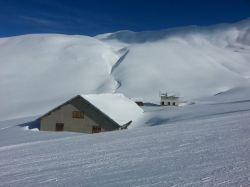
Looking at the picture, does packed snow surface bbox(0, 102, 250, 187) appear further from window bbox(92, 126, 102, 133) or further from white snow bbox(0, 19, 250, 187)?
window bbox(92, 126, 102, 133)

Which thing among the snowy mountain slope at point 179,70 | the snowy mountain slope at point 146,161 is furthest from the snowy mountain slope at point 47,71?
the snowy mountain slope at point 146,161

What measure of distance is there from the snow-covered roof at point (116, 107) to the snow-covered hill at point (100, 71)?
3007cm

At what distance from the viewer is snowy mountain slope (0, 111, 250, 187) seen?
5289mm

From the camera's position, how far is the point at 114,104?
2983cm

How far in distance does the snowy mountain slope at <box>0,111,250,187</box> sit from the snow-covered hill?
50414mm

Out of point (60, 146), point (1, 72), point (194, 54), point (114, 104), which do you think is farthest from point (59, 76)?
point (60, 146)

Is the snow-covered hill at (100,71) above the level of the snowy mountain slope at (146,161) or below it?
above

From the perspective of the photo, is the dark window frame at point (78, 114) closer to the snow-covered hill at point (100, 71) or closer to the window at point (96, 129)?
the window at point (96, 129)

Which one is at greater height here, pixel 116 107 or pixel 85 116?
pixel 116 107

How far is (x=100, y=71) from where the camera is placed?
95.9 m

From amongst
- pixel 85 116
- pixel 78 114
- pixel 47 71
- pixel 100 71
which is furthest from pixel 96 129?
pixel 47 71

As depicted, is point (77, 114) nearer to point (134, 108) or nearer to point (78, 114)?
point (78, 114)

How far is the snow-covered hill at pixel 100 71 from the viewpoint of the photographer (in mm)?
76312

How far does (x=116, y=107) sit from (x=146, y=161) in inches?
904
